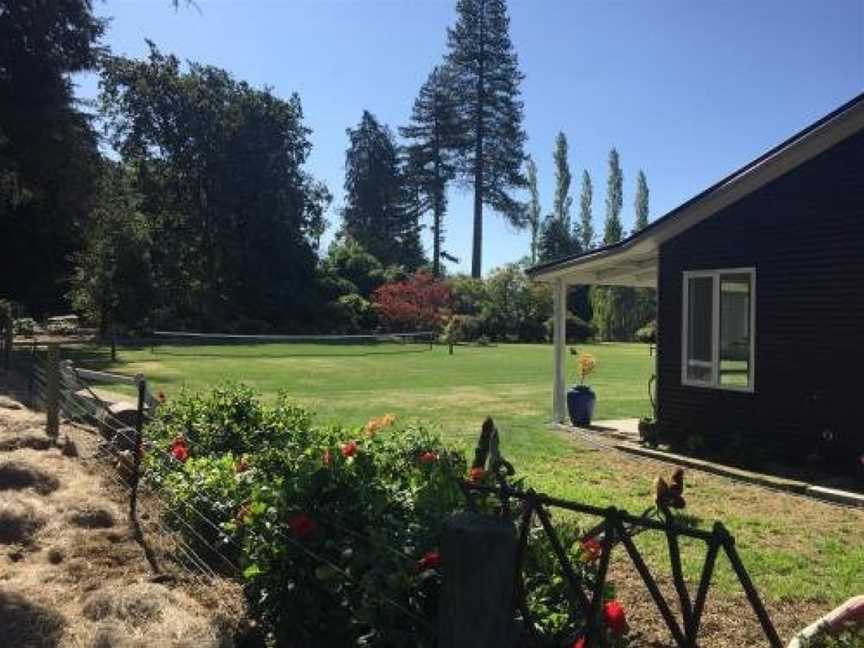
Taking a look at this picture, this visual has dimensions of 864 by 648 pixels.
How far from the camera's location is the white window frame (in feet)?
36.6

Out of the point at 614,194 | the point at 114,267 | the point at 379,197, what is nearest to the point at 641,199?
the point at 614,194

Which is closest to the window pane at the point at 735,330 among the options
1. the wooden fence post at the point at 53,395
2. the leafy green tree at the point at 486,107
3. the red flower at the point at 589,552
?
the red flower at the point at 589,552

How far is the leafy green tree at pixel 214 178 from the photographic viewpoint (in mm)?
49406

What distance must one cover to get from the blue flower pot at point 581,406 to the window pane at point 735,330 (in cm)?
298

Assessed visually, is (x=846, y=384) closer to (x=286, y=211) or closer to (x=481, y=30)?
(x=286, y=211)

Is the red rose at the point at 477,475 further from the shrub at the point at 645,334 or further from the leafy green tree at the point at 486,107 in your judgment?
the leafy green tree at the point at 486,107

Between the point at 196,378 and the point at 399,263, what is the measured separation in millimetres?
48799

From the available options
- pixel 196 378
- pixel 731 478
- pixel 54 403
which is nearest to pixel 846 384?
pixel 731 478

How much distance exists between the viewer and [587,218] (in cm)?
7875

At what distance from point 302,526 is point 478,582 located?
4.97 ft

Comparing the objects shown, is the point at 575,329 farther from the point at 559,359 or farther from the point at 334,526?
the point at 334,526

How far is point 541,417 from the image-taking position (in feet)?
50.8

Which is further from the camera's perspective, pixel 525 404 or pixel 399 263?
pixel 399 263

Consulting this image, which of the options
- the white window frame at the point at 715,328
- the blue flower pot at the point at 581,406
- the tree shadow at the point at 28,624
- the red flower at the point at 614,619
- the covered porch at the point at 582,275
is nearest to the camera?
the red flower at the point at 614,619
